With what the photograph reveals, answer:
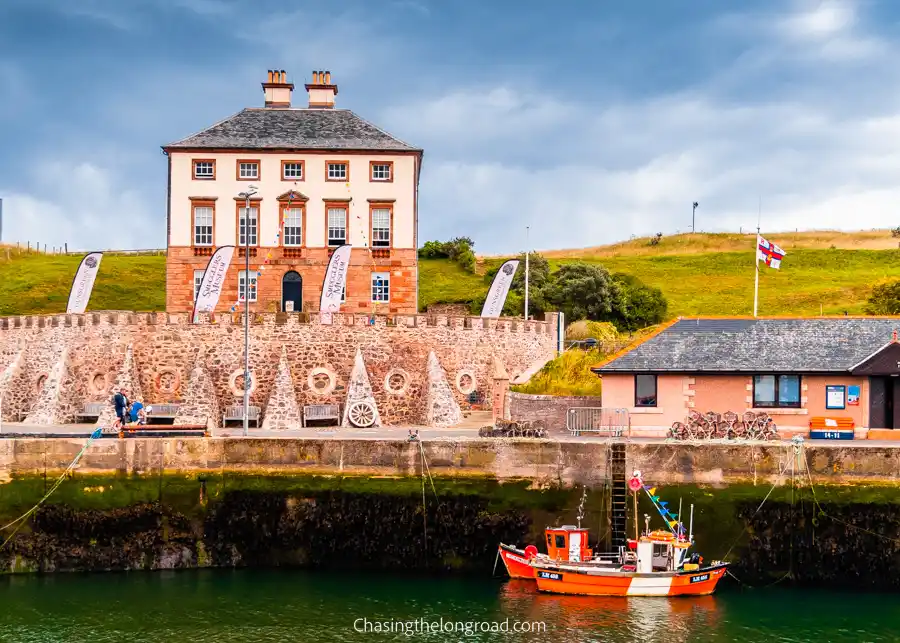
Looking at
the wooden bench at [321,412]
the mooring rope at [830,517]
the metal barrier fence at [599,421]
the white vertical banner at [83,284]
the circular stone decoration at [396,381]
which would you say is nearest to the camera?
the mooring rope at [830,517]

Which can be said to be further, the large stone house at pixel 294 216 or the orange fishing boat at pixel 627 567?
the large stone house at pixel 294 216

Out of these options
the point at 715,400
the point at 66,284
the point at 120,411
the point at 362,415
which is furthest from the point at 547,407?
the point at 66,284

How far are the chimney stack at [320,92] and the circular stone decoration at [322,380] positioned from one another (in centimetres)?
1831

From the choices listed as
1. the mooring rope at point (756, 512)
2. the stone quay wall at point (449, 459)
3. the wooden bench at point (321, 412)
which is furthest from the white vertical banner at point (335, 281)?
the mooring rope at point (756, 512)

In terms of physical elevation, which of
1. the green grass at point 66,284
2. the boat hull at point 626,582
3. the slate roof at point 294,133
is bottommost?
the boat hull at point 626,582

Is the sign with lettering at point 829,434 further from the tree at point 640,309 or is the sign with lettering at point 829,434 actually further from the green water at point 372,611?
the tree at point 640,309

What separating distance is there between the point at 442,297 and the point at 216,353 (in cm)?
3482

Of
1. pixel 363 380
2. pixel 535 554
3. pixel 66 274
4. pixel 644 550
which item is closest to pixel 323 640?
pixel 535 554

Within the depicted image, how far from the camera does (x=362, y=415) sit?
39.4m

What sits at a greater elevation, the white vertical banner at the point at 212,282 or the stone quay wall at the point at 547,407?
the white vertical banner at the point at 212,282

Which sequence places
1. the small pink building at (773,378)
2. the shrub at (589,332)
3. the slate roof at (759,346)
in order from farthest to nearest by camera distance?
1. the shrub at (589,332)
2. the slate roof at (759,346)
3. the small pink building at (773,378)

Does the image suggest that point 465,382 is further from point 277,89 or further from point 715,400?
point 277,89

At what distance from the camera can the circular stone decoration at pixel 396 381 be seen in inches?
1639

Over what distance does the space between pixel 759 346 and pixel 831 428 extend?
352 cm
